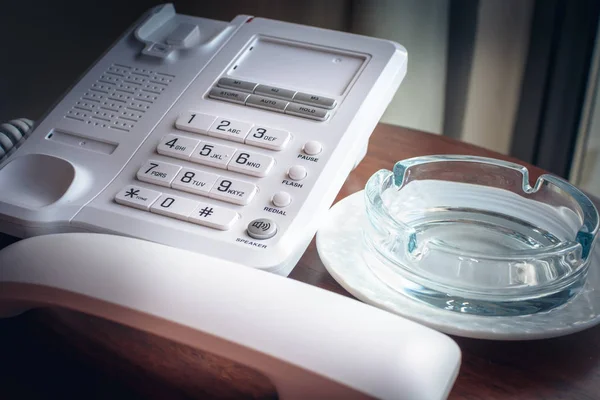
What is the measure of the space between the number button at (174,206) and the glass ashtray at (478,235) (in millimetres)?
105

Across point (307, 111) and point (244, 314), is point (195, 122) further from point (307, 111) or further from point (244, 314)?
point (244, 314)

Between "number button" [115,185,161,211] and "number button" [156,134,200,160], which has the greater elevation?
"number button" [156,134,200,160]

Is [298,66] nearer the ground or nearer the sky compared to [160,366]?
nearer the sky

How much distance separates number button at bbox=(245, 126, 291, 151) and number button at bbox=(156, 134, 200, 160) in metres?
0.04

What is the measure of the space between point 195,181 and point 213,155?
2 centimetres

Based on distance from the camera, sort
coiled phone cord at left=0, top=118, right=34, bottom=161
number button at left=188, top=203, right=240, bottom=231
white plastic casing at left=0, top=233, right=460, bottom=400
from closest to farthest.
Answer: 1. white plastic casing at left=0, top=233, right=460, bottom=400
2. number button at left=188, top=203, right=240, bottom=231
3. coiled phone cord at left=0, top=118, right=34, bottom=161

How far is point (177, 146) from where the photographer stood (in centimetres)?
47

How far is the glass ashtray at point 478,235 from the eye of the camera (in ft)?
1.21

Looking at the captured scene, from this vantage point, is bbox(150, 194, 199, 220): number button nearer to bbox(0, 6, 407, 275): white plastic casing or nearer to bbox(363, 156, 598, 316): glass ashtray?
bbox(0, 6, 407, 275): white plastic casing

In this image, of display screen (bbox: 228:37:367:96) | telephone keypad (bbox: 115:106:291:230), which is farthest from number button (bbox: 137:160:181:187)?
display screen (bbox: 228:37:367:96)

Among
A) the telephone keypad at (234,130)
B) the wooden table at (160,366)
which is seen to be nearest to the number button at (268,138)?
the telephone keypad at (234,130)

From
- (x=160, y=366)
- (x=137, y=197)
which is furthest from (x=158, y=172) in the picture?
(x=160, y=366)

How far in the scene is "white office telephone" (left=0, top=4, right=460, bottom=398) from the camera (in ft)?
1.13

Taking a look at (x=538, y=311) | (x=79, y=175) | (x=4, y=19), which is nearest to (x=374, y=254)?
(x=538, y=311)
